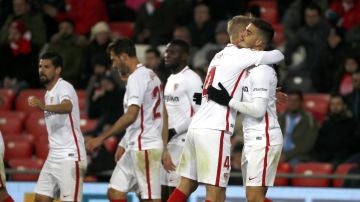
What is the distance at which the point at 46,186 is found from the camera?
11469mm

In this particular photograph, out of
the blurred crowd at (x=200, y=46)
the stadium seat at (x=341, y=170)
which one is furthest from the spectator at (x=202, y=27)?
the stadium seat at (x=341, y=170)

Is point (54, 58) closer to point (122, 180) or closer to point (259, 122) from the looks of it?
point (122, 180)

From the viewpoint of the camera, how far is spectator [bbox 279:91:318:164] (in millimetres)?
14266

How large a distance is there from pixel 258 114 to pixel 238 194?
2859mm

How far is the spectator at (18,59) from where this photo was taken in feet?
55.6

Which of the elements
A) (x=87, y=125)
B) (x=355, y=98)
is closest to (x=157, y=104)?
(x=355, y=98)

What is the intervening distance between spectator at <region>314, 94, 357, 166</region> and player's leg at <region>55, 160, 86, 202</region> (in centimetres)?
377

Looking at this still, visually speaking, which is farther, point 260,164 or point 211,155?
point 260,164

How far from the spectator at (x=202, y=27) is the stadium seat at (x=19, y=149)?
2791mm

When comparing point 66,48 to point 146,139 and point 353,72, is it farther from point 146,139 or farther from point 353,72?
point 146,139

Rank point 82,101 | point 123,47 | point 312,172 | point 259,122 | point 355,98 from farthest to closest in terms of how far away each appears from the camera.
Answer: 1. point 82,101
2. point 355,98
3. point 312,172
4. point 123,47
5. point 259,122

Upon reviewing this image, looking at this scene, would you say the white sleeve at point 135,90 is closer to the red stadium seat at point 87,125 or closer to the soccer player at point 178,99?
the soccer player at point 178,99

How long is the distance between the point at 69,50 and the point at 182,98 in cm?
532

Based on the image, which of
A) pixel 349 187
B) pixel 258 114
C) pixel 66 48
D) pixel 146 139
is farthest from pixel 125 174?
pixel 66 48
